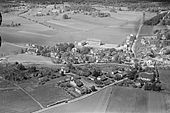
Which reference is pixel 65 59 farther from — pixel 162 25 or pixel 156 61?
pixel 162 25

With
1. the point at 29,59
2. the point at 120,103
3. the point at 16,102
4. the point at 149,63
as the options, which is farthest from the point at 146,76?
the point at 29,59

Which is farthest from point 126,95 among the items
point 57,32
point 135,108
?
point 57,32

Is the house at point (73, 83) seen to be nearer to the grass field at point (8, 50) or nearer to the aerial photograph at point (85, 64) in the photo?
the aerial photograph at point (85, 64)

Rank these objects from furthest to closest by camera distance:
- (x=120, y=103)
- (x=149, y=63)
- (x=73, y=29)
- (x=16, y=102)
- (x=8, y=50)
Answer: (x=73, y=29), (x=8, y=50), (x=149, y=63), (x=16, y=102), (x=120, y=103)

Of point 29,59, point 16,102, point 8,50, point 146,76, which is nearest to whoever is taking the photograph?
point 16,102

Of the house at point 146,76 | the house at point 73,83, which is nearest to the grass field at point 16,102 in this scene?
the house at point 73,83

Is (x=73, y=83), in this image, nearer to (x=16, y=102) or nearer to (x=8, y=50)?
(x=16, y=102)

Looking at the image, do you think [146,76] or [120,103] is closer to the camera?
[120,103]

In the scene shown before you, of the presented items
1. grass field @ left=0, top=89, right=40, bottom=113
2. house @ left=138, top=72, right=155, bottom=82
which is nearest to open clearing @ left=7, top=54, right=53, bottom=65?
grass field @ left=0, top=89, right=40, bottom=113
